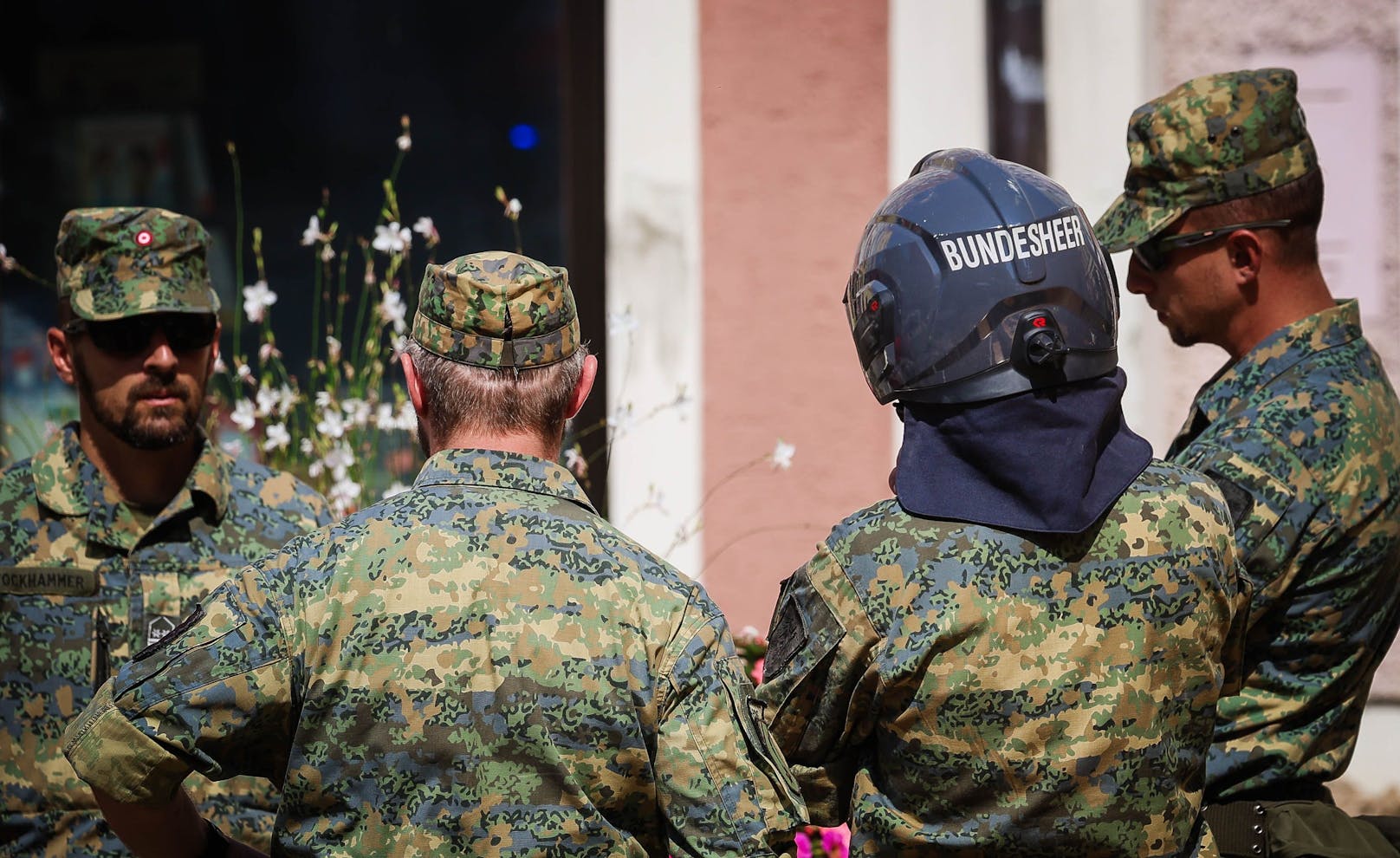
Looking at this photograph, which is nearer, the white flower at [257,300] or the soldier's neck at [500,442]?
the soldier's neck at [500,442]

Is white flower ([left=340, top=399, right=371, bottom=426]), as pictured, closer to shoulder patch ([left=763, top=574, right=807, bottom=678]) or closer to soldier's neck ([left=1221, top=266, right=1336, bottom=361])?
shoulder patch ([left=763, top=574, right=807, bottom=678])

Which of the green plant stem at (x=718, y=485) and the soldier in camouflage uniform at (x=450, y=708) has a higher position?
the soldier in camouflage uniform at (x=450, y=708)

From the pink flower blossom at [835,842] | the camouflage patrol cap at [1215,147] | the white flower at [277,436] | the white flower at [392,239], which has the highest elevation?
the camouflage patrol cap at [1215,147]

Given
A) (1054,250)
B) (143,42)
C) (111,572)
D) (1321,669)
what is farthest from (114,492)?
(143,42)

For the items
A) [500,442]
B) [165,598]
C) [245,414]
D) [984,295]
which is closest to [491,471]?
[500,442]

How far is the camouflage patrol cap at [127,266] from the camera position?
9.34 ft

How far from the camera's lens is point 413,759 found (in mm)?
1844

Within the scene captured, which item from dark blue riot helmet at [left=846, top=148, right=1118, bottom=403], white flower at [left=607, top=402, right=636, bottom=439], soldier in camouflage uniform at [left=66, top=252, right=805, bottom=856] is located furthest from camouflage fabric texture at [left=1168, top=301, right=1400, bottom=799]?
white flower at [left=607, top=402, right=636, bottom=439]

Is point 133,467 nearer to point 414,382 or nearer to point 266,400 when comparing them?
point 266,400

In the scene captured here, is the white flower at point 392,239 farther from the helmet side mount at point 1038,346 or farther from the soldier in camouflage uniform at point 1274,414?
the helmet side mount at point 1038,346

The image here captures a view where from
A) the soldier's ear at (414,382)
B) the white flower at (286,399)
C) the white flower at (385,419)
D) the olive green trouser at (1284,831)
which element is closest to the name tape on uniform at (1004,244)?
the soldier's ear at (414,382)

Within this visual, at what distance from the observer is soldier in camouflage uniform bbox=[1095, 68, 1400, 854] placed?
239 centimetres

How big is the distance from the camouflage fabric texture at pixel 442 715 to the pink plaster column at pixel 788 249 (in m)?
2.59

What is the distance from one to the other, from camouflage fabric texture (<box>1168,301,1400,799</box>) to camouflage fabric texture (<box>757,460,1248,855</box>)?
0.51 meters
